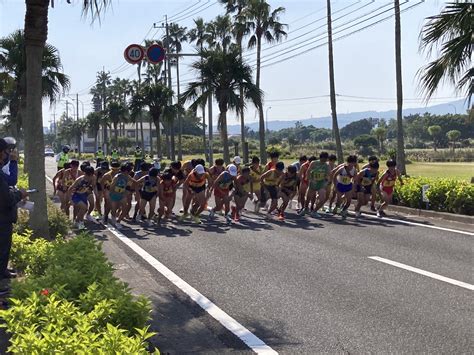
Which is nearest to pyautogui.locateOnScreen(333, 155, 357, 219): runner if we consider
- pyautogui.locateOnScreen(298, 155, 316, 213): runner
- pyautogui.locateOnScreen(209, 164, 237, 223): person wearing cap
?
pyautogui.locateOnScreen(298, 155, 316, 213): runner

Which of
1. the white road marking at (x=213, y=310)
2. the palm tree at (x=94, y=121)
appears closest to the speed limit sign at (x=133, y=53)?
the white road marking at (x=213, y=310)

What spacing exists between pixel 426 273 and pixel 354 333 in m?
3.09

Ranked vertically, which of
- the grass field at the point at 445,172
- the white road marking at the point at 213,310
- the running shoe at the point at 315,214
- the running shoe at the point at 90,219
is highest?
the grass field at the point at 445,172

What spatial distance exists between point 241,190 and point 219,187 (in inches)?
23.9

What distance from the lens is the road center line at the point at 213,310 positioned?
19.1 ft

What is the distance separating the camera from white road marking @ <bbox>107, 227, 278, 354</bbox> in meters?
5.83

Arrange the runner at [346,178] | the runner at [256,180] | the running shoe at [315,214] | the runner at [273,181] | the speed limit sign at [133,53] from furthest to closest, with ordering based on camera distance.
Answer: the speed limit sign at [133,53], the runner at [256,180], the runner at [273,181], the running shoe at [315,214], the runner at [346,178]

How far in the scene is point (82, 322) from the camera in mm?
4168

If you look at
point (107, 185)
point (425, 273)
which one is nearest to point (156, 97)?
point (107, 185)

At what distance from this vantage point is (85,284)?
18.6ft

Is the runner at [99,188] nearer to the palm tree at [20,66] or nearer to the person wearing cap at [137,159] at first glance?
the person wearing cap at [137,159]

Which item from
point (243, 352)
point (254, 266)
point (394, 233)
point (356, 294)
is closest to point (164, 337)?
point (243, 352)

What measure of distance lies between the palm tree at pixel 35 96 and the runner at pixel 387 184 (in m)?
9.09

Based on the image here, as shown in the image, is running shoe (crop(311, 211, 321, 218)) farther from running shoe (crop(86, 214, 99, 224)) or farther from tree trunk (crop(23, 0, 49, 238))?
tree trunk (crop(23, 0, 49, 238))
